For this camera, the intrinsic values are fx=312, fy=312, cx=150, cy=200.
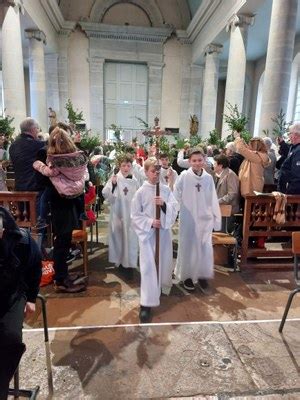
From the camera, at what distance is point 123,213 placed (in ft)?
15.1

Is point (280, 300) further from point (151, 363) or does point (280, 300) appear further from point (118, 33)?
point (118, 33)

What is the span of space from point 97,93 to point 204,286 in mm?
17290

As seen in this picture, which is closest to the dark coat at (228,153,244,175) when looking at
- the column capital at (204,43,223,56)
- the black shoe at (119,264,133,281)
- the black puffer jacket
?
the black shoe at (119,264,133,281)

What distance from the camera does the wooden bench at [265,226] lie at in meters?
4.80

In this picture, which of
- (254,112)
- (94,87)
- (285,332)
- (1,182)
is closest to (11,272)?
(285,332)

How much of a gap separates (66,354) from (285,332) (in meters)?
2.12

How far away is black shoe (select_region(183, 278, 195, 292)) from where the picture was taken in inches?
163

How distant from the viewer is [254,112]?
21016 mm

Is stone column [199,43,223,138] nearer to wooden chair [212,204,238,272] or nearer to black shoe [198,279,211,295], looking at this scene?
wooden chair [212,204,238,272]

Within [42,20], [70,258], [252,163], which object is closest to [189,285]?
[70,258]

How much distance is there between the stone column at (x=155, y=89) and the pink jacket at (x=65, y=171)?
16865mm

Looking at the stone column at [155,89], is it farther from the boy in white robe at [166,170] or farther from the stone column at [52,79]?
the boy in white robe at [166,170]

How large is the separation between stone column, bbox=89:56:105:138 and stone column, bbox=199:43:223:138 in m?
6.55

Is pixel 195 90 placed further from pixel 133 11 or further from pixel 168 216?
pixel 168 216
